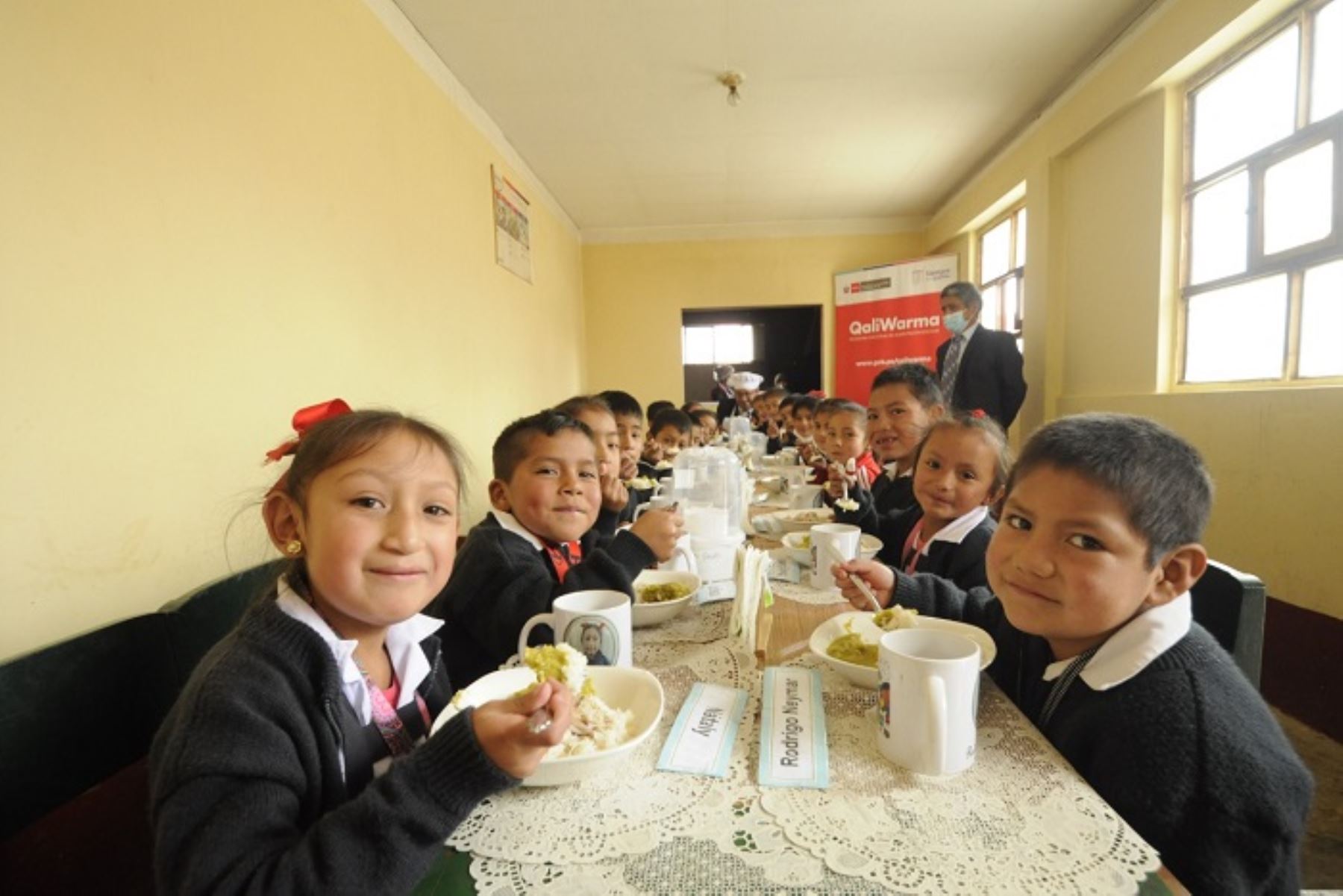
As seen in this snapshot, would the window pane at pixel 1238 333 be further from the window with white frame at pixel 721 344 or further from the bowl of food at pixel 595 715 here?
the window with white frame at pixel 721 344

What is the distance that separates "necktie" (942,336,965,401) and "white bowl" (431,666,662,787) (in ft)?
14.5

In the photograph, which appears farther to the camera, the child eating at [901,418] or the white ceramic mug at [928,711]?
the child eating at [901,418]

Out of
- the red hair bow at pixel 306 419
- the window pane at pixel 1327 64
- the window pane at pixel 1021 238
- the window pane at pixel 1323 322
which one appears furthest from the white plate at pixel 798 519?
the window pane at pixel 1021 238

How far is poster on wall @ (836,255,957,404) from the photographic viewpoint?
628cm

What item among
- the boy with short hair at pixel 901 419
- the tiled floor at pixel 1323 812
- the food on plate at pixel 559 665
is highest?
the boy with short hair at pixel 901 419

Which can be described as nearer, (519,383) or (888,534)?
(888,534)

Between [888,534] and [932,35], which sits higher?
[932,35]

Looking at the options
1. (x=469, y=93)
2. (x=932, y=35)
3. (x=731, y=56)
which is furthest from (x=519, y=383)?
(x=932, y=35)

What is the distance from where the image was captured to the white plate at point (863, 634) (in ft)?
2.80

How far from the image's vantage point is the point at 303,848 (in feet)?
1.79

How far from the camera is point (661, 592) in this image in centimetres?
122

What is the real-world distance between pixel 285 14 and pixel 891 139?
414 centimetres

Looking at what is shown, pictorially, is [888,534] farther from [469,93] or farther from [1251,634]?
[469,93]

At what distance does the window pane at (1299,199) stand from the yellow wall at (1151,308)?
595 millimetres
